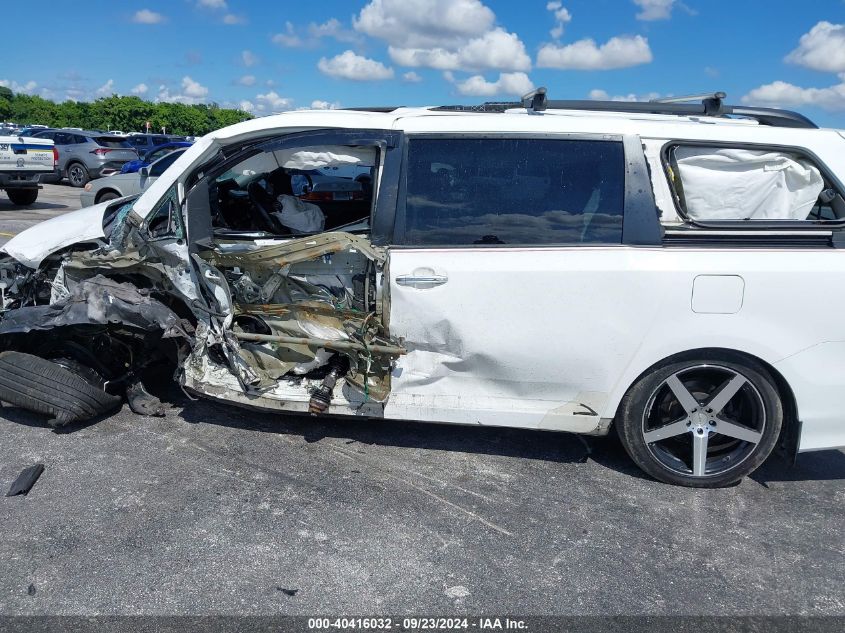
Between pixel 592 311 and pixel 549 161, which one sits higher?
pixel 549 161

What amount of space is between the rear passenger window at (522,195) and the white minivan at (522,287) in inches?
0.4

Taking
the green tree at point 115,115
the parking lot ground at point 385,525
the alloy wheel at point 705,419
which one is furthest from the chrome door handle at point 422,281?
the green tree at point 115,115

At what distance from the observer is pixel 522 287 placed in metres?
3.54

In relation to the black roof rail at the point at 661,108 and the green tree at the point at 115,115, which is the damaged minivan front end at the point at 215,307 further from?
the green tree at the point at 115,115

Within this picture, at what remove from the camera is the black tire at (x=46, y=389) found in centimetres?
397

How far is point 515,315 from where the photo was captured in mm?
3574

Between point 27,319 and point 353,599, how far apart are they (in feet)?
8.57

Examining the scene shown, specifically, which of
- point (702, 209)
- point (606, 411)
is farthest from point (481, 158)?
point (606, 411)

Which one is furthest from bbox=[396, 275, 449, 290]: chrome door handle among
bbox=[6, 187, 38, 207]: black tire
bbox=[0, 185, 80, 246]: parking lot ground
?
bbox=[6, 187, 38, 207]: black tire

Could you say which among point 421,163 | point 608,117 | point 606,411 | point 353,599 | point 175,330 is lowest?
point 353,599

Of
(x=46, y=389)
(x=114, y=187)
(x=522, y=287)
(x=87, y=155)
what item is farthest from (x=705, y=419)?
(x=87, y=155)

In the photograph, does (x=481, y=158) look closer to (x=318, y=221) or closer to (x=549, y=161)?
(x=549, y=161)

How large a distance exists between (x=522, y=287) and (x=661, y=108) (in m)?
1.58

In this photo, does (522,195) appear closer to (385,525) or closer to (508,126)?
(508,126)
